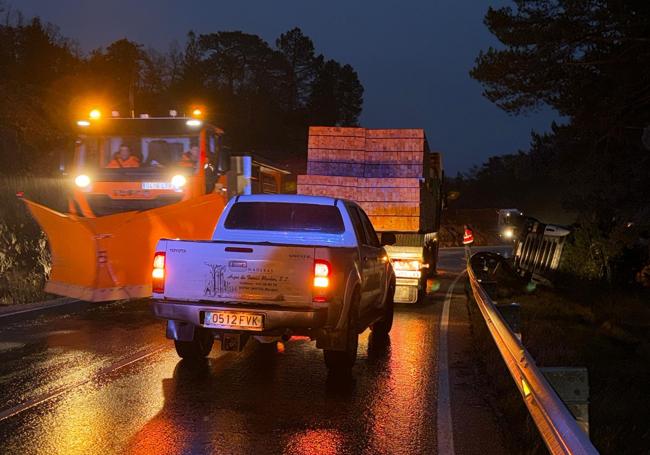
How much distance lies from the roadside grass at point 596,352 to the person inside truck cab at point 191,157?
603cm

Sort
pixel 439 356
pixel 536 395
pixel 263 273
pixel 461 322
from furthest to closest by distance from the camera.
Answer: pixel 461 322 → pixel 439 356 → pixel 263 273 → pixel 536 395

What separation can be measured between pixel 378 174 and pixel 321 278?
10721 millimetres

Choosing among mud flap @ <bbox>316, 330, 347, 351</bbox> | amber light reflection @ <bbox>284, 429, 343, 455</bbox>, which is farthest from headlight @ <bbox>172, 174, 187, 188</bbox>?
amber light reflection @ <bbox>284, 429, 343, 455</bbox>

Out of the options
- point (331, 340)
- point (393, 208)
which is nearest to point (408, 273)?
point (393, 208)

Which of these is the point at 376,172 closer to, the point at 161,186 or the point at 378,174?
the point at 378,174

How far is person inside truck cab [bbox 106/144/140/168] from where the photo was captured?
1455cm

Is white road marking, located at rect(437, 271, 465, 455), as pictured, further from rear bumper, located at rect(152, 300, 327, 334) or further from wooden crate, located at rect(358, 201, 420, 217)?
wooden crate, located at rect(358, 201, 420, 217)

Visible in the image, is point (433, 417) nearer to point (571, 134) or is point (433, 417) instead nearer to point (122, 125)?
point (122, 125)

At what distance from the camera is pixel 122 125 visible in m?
14.8

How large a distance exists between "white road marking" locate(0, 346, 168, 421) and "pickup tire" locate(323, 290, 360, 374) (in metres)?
2.29

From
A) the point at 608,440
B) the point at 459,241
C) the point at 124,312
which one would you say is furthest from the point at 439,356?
the point at 459,241

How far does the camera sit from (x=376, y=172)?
17906 mm

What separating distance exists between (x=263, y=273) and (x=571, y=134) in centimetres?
2209

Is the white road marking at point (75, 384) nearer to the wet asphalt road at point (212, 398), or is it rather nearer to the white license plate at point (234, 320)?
the wet asphalt road at point (212, 398)
